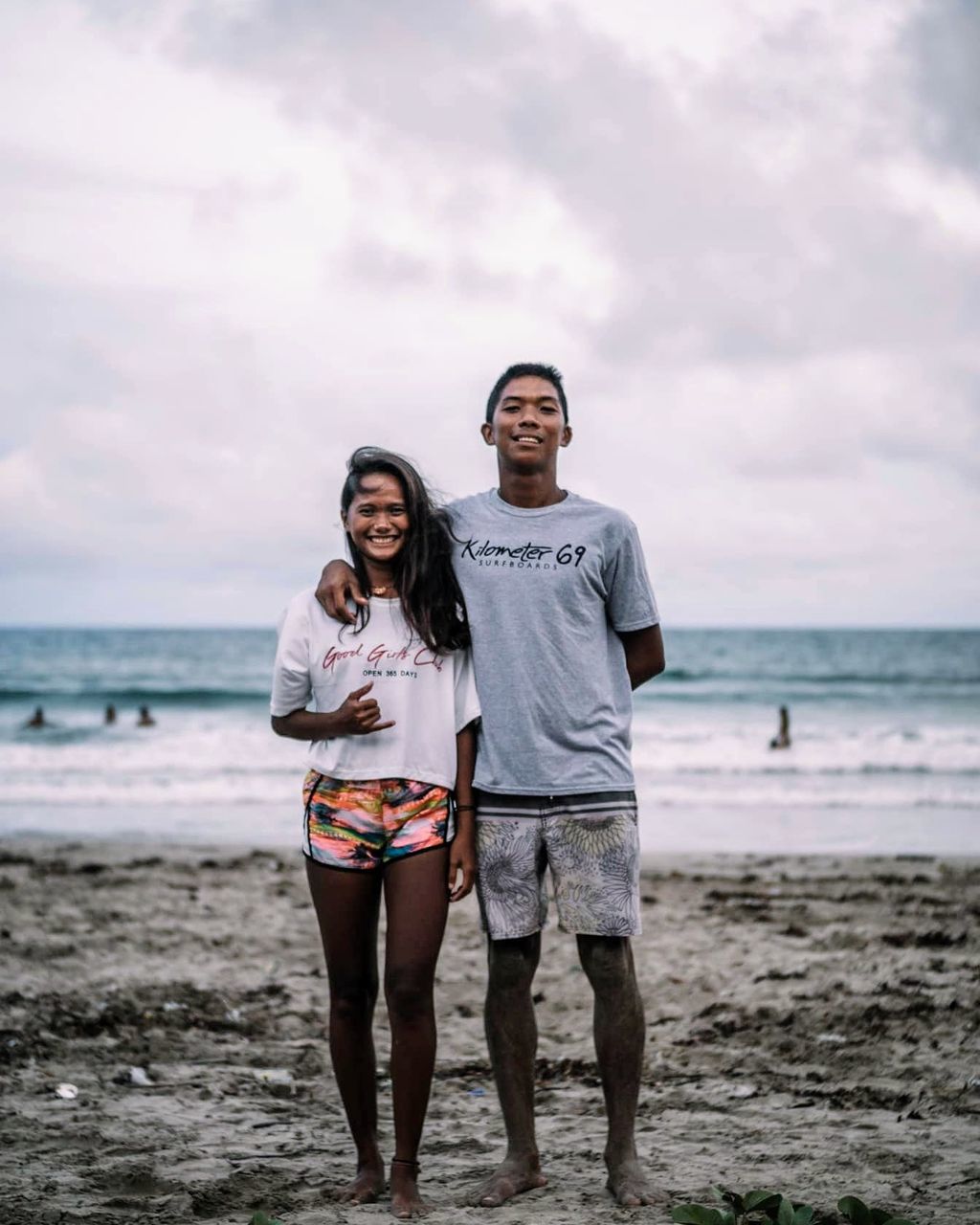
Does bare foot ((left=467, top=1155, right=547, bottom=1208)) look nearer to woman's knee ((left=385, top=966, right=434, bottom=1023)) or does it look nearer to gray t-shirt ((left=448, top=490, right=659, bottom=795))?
woman's knee ((left=385, top=966, right=434, bottom=1023))

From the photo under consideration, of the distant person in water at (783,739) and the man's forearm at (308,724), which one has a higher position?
the man's forearm at (308,724)

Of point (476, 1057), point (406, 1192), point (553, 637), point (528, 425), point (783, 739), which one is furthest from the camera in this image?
point (783, 739)

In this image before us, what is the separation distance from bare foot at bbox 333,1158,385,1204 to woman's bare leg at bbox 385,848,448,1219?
101 millimetres

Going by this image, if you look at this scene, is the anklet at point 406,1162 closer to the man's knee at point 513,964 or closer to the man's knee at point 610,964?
the man's knee at point 513,964

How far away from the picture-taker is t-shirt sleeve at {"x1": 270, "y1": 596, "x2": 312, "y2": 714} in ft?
10.4

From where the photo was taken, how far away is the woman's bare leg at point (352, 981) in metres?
3.04

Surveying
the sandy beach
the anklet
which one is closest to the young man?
the anklet

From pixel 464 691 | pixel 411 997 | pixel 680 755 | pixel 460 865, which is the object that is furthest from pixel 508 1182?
pixel 680 755

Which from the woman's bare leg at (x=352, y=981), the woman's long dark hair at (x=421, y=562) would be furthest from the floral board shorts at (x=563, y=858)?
the woman's long dark hair at (x=421, y=562)

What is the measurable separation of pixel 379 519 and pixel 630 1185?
1.98 meters

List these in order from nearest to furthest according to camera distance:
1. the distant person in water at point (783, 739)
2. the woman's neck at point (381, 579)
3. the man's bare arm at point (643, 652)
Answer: the woman's neck at point (381, 579) → the man's bare arm at point (643, 652) → the distant person in water at point (783, 739)

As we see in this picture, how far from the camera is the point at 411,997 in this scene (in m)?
3.00

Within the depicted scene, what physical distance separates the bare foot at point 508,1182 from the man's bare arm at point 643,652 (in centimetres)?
141

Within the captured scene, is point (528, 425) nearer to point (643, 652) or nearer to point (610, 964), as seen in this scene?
point (643, 652)
